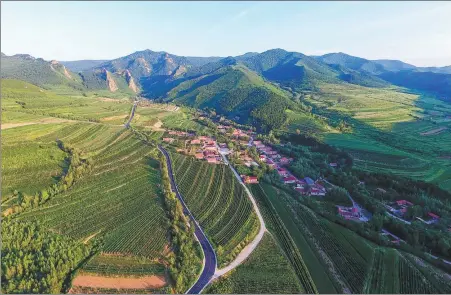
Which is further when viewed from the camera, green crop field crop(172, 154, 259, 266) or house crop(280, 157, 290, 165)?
house crop(280, 157, 290, 165)

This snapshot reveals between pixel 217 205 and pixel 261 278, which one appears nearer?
pixel 261 278

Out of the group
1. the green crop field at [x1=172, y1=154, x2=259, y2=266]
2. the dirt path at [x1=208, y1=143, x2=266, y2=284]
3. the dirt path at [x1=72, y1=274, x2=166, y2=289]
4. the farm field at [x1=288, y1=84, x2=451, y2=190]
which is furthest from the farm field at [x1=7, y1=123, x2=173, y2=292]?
the farm field at [x1=288, y1=84, x2=451, y2=190]

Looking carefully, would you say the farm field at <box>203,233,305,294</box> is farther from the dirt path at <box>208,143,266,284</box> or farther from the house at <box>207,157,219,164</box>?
the house at <box>207,157,219,164</box>

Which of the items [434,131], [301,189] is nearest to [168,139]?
[301,189]

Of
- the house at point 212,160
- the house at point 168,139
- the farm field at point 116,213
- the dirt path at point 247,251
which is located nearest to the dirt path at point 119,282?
the farm field at point 116,213

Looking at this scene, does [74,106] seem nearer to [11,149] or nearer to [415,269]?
[11,149]

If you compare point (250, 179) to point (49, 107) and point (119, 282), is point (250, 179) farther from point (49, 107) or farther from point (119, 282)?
point (49, 107)

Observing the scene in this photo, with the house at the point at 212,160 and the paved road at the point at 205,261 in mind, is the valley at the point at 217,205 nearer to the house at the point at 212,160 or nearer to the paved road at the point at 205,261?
the paved road at the point at 205,261
